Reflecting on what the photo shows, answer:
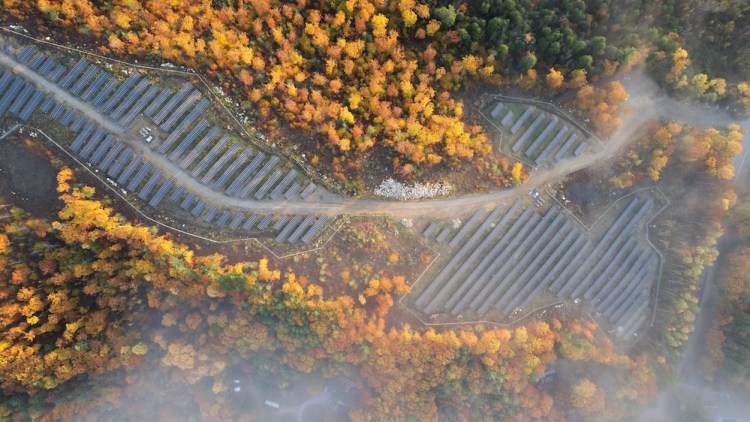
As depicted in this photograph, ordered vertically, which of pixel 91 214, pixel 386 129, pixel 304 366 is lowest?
pixel 304 366

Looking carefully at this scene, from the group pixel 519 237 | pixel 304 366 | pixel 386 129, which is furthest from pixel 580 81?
pixel 304 366

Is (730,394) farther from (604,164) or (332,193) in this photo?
(332,193)

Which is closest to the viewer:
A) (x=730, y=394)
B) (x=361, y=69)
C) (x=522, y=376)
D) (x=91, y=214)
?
(x=91, y=214)

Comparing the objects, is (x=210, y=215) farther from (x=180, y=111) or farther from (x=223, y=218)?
(x=180, y=111)

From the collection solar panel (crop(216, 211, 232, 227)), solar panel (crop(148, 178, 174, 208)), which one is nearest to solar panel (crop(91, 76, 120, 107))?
solar panel (crop(148, 178, 174, 208))

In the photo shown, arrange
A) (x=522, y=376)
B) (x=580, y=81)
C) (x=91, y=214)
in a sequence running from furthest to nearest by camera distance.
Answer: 1. (x=522, y=376)
2. (x=580, y=81)
3. (x=91, y=214)

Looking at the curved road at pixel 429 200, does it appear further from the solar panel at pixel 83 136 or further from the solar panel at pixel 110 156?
the solar panel at pixel 110 156

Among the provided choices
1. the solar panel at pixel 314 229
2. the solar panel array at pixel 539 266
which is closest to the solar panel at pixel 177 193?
the solar panel at pixel 314 229
